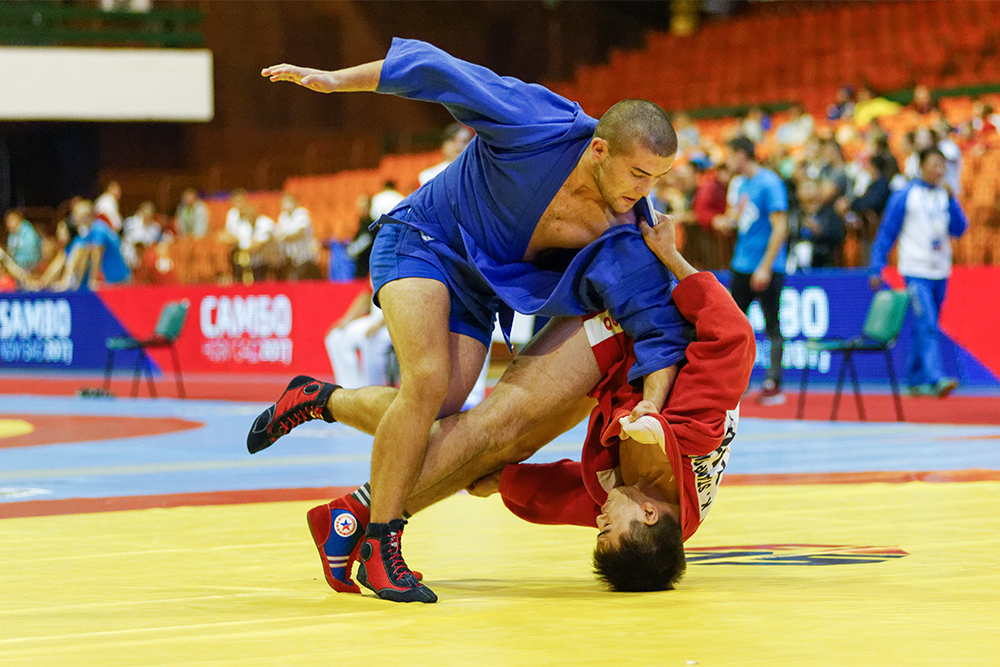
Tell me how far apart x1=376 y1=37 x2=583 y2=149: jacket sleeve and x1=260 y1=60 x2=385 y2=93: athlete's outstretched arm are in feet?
0.09

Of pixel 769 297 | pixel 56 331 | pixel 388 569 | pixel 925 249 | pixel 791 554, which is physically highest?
pixel 925 249

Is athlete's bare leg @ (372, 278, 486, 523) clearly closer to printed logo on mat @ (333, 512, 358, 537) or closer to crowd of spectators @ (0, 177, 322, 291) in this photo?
printed logo on mat @ (333, 512, 358, 537)

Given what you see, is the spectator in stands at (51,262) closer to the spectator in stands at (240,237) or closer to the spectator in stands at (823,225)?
the spectator in stands at (240,237)

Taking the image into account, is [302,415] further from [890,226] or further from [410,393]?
[890,226]

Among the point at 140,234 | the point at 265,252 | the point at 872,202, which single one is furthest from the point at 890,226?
the point at 140,234

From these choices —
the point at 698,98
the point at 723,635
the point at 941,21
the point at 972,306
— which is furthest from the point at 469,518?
the point at 698,98

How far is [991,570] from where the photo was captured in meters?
3.38

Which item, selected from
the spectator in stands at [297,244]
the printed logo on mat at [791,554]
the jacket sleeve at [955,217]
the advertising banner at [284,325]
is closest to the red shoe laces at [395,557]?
the printed logo on mat at [791,554]

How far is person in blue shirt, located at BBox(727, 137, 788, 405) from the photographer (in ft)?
31.1

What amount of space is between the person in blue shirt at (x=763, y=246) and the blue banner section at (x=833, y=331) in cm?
43

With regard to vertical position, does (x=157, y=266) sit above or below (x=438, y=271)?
below

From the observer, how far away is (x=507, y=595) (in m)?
3.17

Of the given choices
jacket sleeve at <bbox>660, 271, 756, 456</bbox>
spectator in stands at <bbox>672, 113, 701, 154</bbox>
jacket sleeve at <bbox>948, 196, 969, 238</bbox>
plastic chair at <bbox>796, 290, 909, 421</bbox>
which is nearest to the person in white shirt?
spectator in stands at <bbox>672, 113, 701, 154</bbox>

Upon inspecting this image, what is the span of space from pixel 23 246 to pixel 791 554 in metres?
17.4
